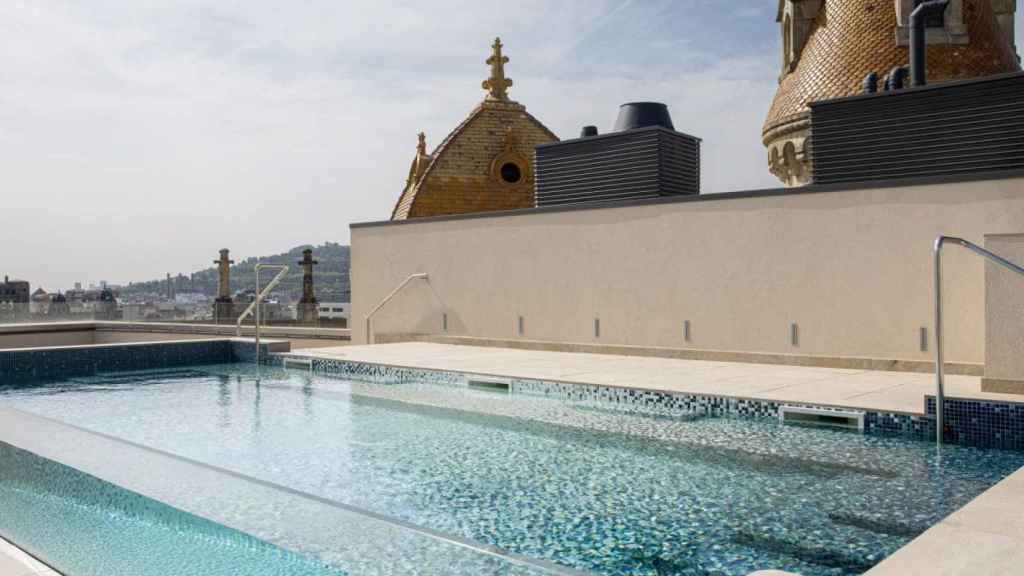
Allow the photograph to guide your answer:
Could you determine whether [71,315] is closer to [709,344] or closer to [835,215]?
[709,344]

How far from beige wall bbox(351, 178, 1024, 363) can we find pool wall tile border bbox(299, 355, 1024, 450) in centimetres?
335

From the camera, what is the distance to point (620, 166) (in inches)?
576

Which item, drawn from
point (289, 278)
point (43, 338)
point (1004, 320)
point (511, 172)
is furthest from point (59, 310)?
point (1004, 320)

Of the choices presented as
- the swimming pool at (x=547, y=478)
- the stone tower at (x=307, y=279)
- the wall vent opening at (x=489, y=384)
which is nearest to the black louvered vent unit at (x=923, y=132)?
the swimming pool at (x=547, y=478)

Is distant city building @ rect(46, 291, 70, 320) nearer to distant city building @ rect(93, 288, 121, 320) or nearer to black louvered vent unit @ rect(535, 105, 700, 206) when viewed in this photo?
distant city building @ rect(93, 288, 121, 320)

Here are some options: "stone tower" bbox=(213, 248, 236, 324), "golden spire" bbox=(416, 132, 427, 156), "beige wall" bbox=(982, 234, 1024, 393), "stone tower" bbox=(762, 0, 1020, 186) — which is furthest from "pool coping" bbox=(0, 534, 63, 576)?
"golden spire" bbox=(416, 132, 427, 156)

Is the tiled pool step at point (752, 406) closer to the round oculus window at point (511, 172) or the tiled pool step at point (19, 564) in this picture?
the tiled pool step at point (19, 564)

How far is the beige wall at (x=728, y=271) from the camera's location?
32.6 ft

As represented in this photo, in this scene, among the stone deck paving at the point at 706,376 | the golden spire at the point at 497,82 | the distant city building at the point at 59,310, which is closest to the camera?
the stone deck paving at the point at 706,376

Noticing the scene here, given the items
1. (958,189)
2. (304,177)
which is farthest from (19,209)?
(958,189)

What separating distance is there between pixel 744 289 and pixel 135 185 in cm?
2195

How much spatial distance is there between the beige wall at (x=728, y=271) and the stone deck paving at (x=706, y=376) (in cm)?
67

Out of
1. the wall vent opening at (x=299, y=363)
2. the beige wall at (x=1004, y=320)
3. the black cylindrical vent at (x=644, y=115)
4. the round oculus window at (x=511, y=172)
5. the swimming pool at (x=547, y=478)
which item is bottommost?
the swimming pool at (x=547, y=478)

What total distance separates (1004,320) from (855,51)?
20461 mm
